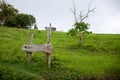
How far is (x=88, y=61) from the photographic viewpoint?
18.8 m

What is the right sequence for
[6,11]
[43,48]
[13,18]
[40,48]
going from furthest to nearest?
[13,18], [6,11], [40,48], [43,48]

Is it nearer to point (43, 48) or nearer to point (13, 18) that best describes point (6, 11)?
point (13, 18)

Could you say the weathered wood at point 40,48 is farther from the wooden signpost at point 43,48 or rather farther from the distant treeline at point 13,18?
the distant treeline at point 13,18

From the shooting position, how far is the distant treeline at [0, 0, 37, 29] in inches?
1623

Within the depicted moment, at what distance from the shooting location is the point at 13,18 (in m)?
45.3

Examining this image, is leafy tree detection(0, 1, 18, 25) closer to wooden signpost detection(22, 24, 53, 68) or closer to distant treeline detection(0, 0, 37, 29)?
distant treeline detection(0, 0, 37, 29)

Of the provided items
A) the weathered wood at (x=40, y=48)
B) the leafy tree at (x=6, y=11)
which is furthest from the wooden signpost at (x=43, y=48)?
the leafy tree at (x=6, y=11)

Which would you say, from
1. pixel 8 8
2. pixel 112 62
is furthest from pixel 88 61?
pixel 8 8

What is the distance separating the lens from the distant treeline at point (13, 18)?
41.2 m

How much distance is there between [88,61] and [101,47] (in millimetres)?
9424

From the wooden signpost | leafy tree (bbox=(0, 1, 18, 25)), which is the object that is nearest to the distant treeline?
leafy tree (bbox=(0, 1, 18, 25))

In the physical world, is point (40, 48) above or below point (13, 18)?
below

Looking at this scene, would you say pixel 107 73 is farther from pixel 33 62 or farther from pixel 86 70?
pixel 33 62

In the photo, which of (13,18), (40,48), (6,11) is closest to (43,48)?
(40,48)
